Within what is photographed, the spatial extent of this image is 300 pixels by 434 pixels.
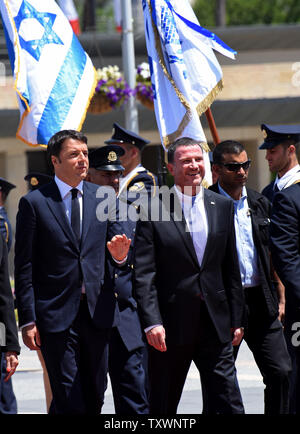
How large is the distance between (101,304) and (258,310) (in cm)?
111

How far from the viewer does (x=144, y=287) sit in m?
5.59

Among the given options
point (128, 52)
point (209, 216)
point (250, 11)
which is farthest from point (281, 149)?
point (250, 11)

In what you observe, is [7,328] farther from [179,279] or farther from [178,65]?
[178,65]

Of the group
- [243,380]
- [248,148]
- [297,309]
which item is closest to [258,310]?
[297,309]

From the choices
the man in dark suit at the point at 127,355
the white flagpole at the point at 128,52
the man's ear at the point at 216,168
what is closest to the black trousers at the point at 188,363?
the man in dark suit at the point at 127,355

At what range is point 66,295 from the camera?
5805 millimetres

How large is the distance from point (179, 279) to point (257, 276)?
89cm

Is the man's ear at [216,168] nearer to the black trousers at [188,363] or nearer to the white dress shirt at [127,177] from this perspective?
the white dress shirt at [127,177]

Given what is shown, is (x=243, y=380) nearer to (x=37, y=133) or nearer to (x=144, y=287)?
(x=37, y=133)

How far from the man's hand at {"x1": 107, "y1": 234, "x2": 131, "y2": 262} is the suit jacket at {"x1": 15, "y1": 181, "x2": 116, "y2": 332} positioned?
4.8 inches

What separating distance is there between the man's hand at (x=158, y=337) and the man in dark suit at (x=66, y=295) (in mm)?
418

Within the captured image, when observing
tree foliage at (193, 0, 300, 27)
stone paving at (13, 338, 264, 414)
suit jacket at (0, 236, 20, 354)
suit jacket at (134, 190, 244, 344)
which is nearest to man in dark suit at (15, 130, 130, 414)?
suit jacket at (134, 190, 244, 344)

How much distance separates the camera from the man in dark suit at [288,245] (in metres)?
6.11

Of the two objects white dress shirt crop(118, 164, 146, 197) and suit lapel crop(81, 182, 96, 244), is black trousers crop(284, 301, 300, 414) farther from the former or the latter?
white dress shirt crop(118, 164, 146, 197)
